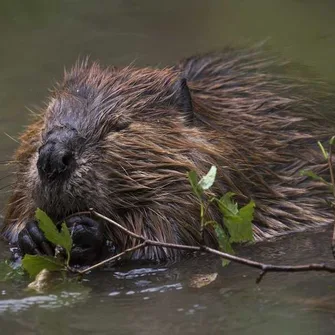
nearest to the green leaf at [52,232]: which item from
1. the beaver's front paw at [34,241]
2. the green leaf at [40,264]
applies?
the green leaf at [40,264]

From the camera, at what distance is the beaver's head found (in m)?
4.16

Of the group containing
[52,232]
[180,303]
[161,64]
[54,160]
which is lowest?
[180,303]

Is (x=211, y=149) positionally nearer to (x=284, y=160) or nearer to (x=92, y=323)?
(x=284, y=160)

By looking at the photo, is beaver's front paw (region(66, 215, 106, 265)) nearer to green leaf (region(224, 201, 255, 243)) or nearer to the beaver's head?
the beaver's head

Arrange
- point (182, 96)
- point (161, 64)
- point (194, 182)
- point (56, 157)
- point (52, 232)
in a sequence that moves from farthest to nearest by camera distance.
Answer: point (161, 64)
point (182, 96)
point (56, 157)
point (52, 232)
point (194, 182)

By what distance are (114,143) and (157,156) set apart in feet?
0.62

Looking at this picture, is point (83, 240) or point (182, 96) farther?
point (182, 96)

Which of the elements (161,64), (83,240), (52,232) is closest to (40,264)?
(52,232)

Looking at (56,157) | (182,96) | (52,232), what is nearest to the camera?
(52,232)

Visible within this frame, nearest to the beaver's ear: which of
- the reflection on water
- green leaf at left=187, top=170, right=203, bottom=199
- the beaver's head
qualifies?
the beaver's head

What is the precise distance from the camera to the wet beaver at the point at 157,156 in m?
4.20

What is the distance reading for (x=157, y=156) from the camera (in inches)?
174

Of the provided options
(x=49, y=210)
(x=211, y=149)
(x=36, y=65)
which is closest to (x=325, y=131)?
(x=211, y=149)

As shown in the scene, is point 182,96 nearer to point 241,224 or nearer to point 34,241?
point 34,241
